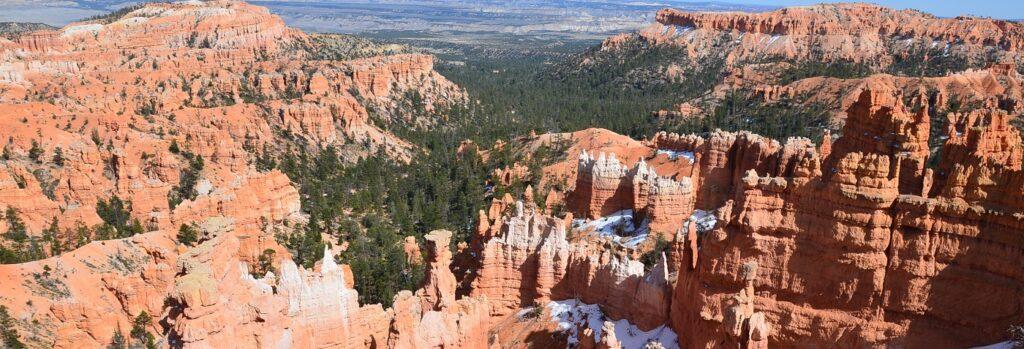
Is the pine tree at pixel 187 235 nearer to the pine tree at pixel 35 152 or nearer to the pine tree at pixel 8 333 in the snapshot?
the pine tree at pixel 8 333

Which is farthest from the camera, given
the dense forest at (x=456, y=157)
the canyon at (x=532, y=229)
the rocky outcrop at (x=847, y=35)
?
the rocky outcrop at (x=847, y=35)

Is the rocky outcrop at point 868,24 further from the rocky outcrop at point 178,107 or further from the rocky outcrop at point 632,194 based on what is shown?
the rocky outcrop at point 632,194

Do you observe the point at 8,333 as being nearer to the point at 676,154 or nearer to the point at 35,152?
the point at 35,152

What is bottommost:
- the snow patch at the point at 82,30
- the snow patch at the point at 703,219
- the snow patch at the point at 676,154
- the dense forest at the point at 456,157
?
the dense forest at the point at 456,157

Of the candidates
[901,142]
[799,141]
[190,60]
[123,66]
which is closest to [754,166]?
[799,141]

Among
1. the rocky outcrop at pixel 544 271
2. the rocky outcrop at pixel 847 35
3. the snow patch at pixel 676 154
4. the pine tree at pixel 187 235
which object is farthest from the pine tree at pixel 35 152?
the rocky outcrop at pixel 847 35

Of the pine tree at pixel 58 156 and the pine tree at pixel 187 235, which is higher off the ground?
the pine tree at pixel 58 156

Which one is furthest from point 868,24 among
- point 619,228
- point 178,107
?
point 178,107

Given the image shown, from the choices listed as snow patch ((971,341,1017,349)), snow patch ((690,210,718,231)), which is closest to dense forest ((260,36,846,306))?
snow patch ((690,210,718,231))

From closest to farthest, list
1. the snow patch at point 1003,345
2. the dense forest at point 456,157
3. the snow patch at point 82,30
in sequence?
the snow patch at point 1003,345
the dense forest at point 456,157
the snow patch at point 82,30

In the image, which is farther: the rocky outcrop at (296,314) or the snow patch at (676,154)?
the snow patch at (676,154)
